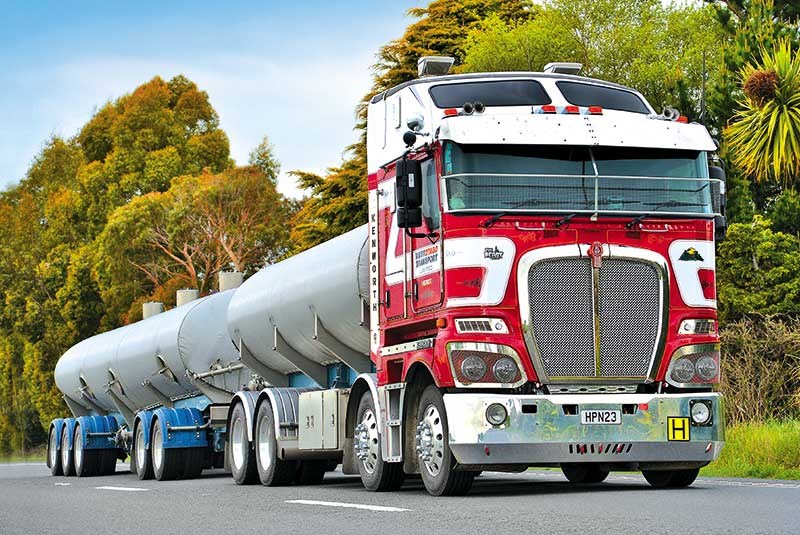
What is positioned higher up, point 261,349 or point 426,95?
point 426,95

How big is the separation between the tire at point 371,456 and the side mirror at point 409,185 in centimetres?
256

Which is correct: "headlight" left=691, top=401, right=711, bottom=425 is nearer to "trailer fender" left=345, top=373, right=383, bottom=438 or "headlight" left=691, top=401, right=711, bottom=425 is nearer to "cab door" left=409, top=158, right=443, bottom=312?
"cab door" left=409, top=158, right=443, bottom=312

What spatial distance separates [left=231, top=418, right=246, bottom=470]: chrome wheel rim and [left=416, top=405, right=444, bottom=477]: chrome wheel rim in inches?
238

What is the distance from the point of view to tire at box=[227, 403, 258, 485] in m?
19.6

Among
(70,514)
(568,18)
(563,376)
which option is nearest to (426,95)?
(563,376)

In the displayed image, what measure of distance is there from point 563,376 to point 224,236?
5077 centimetres

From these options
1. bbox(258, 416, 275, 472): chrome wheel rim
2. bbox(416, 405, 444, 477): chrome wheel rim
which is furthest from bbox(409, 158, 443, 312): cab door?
bbox(258, 416, 275, 472): chrome wheel rim

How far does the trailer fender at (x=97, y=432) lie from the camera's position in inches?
1092

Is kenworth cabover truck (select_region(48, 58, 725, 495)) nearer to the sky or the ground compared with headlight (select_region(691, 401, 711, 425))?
nearer to the sky

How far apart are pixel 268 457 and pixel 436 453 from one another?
5380mm

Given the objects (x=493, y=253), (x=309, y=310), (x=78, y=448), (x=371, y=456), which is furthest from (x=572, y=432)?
(x=78, y=448)

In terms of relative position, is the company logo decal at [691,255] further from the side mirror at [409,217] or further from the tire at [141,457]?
the tire at [141,457]

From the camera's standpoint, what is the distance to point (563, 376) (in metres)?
13.6

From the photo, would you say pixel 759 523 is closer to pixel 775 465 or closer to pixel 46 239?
pixel 775 465
